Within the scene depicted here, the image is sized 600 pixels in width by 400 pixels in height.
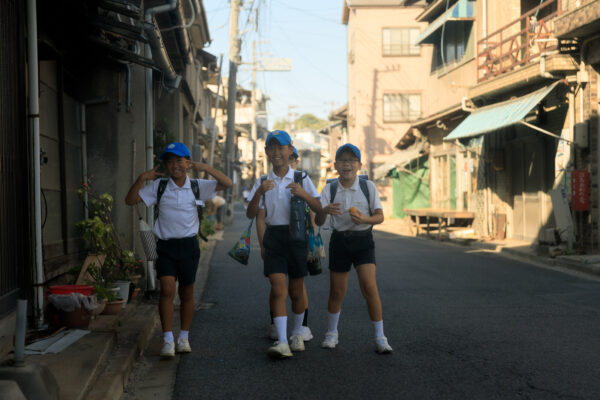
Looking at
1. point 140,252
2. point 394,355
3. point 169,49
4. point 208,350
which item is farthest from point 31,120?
point 169,49

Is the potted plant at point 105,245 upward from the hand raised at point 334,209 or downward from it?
downward

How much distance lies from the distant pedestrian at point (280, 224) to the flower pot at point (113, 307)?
216 cm

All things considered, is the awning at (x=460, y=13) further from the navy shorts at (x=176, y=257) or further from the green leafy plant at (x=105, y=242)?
the navy shorts at (x=176, y=257)

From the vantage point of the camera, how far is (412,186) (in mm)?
30500

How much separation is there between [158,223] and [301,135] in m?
94.2

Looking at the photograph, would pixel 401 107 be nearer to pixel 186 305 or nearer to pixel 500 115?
pixel 500 115

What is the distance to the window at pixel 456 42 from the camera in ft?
68.6

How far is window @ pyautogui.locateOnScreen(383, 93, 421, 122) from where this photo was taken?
37.9 meters

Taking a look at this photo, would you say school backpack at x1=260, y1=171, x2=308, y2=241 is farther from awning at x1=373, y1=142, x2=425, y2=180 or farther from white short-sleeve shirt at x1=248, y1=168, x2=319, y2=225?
awning at x1=373, y1=142, x2=425, y2=180

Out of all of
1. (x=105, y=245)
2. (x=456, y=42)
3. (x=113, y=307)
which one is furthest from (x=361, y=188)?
(x=456, y=42)

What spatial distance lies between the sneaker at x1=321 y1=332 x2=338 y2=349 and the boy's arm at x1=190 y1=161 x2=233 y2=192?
64.1 inches

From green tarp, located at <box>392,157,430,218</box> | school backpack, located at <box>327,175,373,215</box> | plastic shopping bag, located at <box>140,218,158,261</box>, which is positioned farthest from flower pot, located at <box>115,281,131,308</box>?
green tarp, located at <box>392,157,430,218</box>

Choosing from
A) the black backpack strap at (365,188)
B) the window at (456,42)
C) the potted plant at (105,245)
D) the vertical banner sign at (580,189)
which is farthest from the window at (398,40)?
the black backpack strap at (365,188)

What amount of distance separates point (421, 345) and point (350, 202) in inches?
57.2
